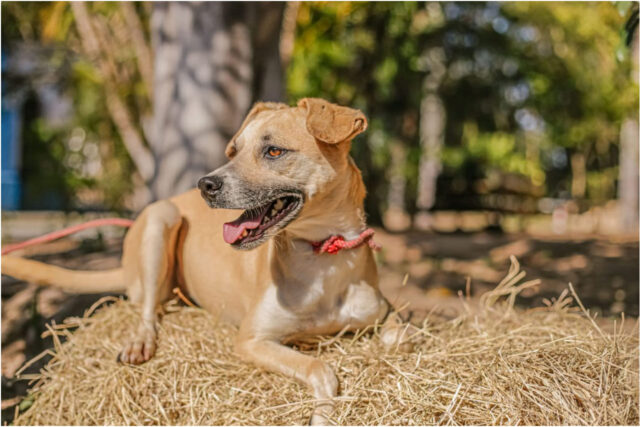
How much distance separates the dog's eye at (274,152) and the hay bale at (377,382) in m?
0.98

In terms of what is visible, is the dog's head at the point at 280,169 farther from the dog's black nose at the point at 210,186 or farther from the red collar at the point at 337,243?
the red collar at the point at 337,243

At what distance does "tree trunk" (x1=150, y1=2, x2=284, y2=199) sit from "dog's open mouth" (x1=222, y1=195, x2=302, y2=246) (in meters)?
2.22

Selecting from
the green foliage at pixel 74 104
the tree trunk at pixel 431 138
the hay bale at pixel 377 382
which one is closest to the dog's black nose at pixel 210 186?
the hay bale at pixel 377 382

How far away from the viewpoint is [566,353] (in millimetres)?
2875

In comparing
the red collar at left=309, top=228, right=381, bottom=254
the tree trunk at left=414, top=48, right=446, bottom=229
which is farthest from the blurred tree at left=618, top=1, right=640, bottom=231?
the red collar at left=309, top=228, right=381, bottom=254

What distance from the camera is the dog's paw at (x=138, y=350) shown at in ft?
9.95

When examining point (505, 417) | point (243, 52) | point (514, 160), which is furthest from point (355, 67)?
point (505, 417)

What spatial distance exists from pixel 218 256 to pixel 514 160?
13849 millimetres

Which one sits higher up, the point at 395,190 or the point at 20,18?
the point at 20,18

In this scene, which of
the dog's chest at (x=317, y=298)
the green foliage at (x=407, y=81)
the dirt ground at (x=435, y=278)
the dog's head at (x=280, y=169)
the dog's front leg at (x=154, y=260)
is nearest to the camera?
the dog's head at (x=280, y=169)

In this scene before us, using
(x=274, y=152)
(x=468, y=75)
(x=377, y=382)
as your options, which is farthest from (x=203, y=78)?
(x=468, y=75)

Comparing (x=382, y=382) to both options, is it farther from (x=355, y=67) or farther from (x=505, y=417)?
(x=355, y=67)

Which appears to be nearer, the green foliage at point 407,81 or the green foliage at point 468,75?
the green foliage at point 407,81

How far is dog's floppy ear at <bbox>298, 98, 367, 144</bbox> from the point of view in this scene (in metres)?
2.75
